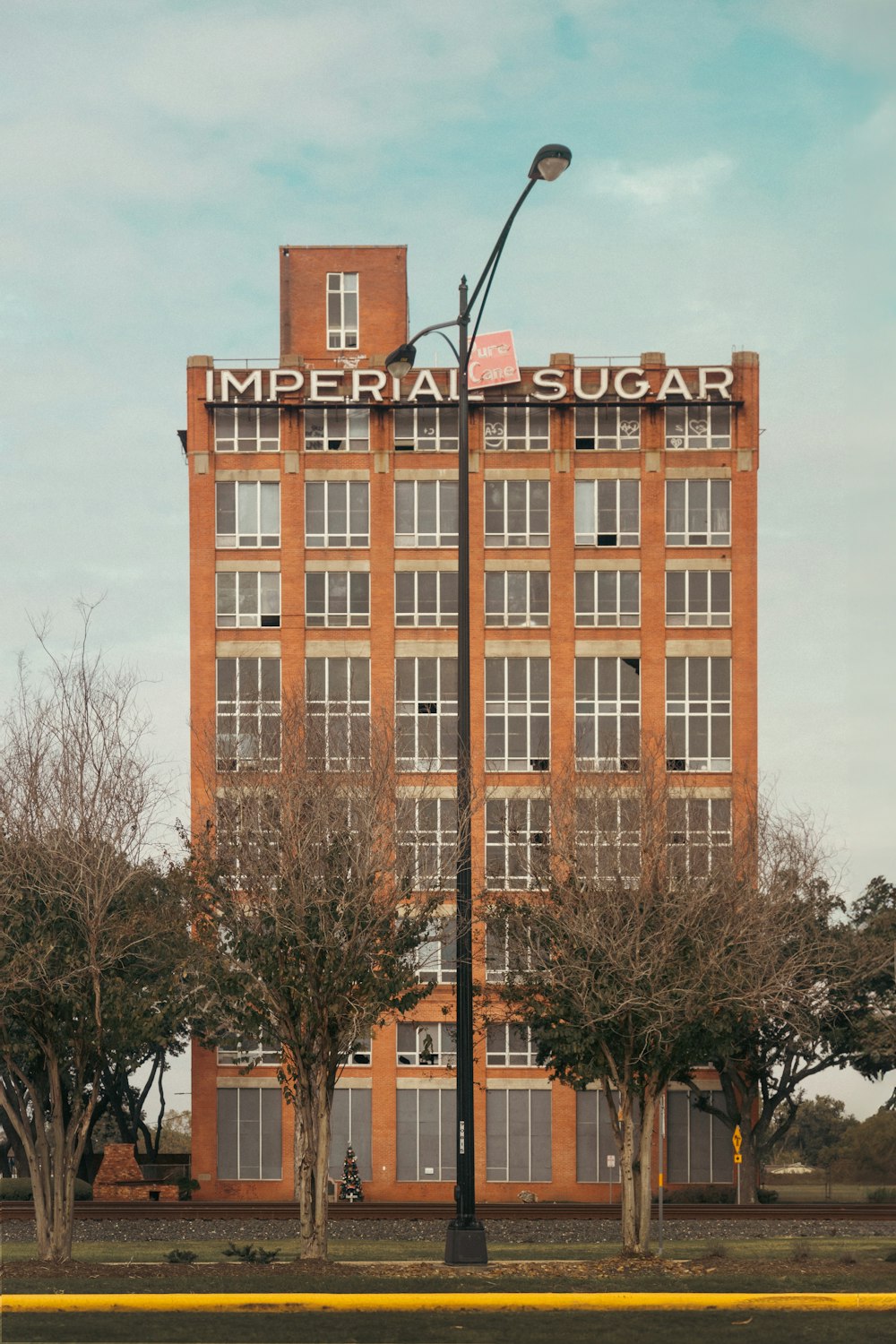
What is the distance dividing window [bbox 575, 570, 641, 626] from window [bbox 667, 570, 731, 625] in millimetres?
1243

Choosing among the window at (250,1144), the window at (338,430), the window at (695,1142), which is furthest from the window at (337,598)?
the window at (695,1142)

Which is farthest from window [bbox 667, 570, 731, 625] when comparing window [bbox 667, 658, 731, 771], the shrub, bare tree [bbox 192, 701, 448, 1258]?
bare tree [bbox 192, 701, 448, 1258]

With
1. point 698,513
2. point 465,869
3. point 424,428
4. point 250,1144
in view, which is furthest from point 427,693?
point 465,869

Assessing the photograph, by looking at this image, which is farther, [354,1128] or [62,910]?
[354,1128]

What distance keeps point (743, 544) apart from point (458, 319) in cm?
3887

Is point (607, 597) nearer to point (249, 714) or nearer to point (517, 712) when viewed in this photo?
point (517, 712)

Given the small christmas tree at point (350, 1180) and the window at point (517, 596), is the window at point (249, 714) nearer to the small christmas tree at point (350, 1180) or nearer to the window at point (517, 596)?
the window at point (517, 596)

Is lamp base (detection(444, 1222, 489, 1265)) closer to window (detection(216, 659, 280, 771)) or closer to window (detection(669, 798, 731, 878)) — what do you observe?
window (detection(216, 659, 280, 771))

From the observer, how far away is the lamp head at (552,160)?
80.7ft

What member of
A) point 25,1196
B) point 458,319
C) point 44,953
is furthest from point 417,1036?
point 458,319

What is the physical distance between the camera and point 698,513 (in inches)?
2549

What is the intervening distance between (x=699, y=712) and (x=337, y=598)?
543 inches

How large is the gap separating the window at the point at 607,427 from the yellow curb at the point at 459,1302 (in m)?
46.2

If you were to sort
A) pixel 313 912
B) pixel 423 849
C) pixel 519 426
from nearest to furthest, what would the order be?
pixel 313 912 < pixel 423 849 < pixel 519 426
